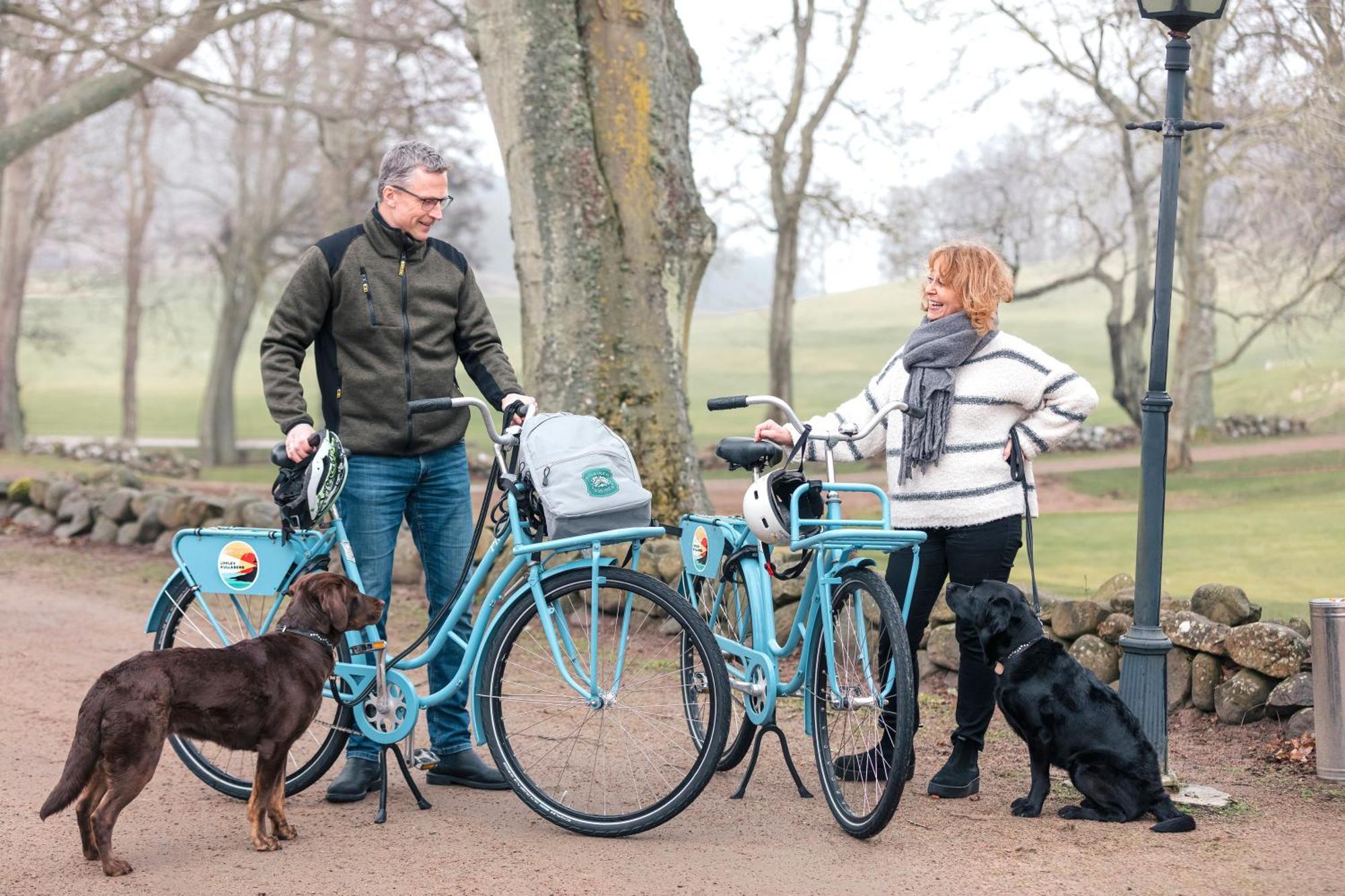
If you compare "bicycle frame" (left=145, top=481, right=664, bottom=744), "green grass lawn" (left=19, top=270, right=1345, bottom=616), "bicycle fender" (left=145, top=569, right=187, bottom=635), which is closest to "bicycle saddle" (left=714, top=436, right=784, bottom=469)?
"bicycle frame" (left=145, top=481, right=664, bottom=744)

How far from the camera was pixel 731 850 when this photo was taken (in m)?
4.42

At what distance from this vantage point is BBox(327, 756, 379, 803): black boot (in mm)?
4953

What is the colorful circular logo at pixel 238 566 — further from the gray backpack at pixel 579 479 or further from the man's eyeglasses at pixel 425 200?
the man's eyeglasses at pixel 425 200

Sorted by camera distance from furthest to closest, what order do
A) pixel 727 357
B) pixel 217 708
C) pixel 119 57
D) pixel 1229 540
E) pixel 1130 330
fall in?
pixel 727 357, pixel 1130 330, pixel 119 57, pixel 1229 540, pixel 217 708

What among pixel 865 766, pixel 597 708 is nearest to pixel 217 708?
pixel 597 708

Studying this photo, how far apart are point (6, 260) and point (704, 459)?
14405 millimetres

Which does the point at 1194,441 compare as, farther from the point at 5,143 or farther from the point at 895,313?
the point at 895,313

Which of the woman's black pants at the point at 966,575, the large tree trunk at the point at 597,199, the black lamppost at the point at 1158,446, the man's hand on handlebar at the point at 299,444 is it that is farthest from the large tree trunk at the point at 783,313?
the man's hand on handlebar at the point at 299,444

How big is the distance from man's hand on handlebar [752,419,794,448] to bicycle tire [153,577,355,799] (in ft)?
5.38

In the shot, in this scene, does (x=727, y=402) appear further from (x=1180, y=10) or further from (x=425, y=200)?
(x=1180, y=10)

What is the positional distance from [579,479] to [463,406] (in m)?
0.61

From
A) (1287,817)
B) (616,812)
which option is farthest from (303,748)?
(1287,817)

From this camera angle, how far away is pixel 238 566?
16.4 ft

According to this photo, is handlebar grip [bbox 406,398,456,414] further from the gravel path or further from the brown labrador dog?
the gravel path
